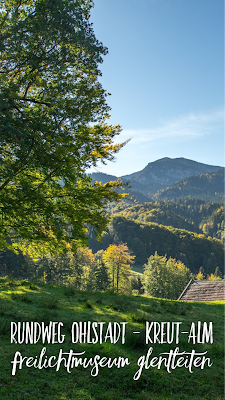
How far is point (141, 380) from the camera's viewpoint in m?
4.87

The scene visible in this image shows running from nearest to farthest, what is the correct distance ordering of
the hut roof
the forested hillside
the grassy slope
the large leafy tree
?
the grassy slope
the large leafy tree
the hut roof
the forested hillside

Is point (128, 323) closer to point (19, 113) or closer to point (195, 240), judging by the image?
point (19, 113)

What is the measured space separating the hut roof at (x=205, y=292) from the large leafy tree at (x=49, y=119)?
15.7m

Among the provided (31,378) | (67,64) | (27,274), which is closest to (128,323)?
(31,378)

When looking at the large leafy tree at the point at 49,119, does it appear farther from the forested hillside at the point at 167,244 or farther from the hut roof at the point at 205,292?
the forested hillside at the point at 167,244

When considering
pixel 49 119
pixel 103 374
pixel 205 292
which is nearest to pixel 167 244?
pixel 205 292

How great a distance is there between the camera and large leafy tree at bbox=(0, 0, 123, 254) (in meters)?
7.52

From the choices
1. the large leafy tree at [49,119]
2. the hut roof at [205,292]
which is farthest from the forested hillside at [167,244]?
the large leafy tree at [49,119]

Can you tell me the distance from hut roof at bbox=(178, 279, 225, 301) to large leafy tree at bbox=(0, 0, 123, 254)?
51.6 feet

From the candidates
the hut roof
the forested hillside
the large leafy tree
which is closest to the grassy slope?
the large leafy tree

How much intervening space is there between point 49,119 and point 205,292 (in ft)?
66.3

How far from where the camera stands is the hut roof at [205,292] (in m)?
21.0

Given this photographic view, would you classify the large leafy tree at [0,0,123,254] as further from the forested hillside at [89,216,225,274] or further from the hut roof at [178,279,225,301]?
the forested hillside at [89,216,225,274]

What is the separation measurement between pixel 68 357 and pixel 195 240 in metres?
147
